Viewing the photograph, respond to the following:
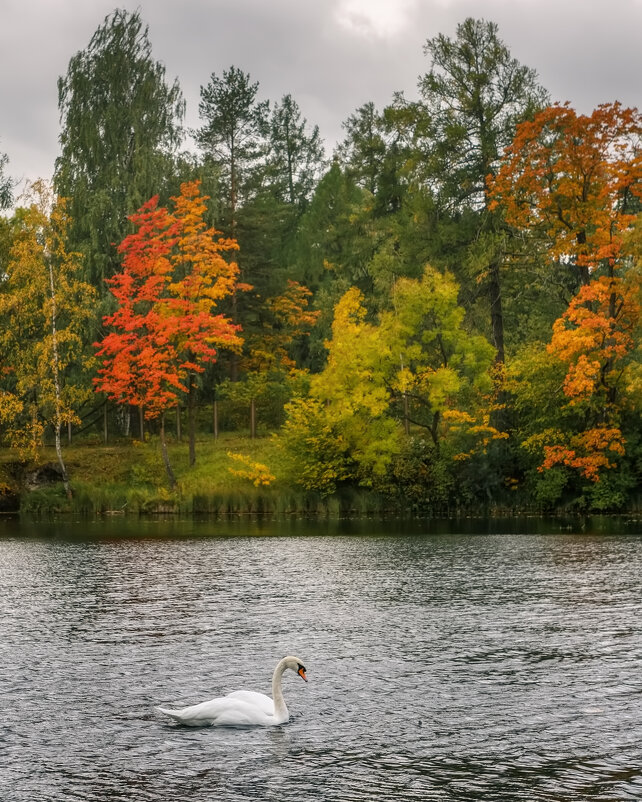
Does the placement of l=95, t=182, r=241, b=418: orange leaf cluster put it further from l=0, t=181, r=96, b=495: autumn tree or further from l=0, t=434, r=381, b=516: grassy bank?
l=0, t=434, r=381, b=516: grassy bank

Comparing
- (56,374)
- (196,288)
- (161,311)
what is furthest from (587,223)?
(56,374)

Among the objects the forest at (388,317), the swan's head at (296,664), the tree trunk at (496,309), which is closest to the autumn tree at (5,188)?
the forest at (388,317)

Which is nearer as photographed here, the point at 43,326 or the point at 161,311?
the point at 161,311

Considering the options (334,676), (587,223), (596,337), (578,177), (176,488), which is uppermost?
(578,177)

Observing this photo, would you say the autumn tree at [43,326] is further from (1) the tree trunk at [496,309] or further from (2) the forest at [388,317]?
(1) the tree trunk at [496,309]

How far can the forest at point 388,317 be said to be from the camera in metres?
46.4

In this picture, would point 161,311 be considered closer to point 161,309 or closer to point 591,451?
point 161,309

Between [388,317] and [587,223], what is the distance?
425 inches

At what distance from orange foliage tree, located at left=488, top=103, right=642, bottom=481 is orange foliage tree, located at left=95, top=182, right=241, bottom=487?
15201 millimetres

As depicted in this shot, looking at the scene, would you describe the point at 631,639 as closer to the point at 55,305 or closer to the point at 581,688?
the point at 581,688

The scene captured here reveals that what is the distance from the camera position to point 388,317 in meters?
51.5

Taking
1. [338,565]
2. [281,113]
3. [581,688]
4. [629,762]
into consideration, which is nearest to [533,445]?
[338,565]

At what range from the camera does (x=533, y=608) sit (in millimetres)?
20125

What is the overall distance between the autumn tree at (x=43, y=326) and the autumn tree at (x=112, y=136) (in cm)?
141
